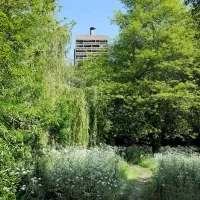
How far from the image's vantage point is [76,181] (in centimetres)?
892

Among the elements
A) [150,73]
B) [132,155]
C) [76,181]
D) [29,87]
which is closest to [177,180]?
[76,181]

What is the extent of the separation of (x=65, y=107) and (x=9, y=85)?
285 inches

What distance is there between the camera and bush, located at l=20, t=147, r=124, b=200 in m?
8.78

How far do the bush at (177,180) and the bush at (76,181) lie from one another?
1031mm

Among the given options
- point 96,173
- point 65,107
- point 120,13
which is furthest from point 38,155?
point 120,13

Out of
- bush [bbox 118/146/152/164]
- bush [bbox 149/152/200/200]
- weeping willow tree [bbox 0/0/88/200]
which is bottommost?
→ bush [bbox 118/146/152/164]

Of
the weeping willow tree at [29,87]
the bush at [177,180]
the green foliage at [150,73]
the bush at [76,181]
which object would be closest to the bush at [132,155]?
the green foliage at [150,73]

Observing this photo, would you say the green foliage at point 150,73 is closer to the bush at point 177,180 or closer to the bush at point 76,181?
the bush at point 177,180

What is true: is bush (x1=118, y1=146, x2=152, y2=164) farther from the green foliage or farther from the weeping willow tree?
the weeping willow tree

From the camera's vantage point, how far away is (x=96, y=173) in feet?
30.3

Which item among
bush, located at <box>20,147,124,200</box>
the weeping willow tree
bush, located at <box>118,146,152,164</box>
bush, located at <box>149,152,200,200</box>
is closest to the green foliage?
bush, located at <box>118,146,152,164</box>

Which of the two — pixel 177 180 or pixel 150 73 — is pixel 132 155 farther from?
pixel 177 180

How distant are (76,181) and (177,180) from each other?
8.73ft

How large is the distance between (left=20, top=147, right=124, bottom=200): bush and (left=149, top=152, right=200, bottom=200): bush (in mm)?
1031
